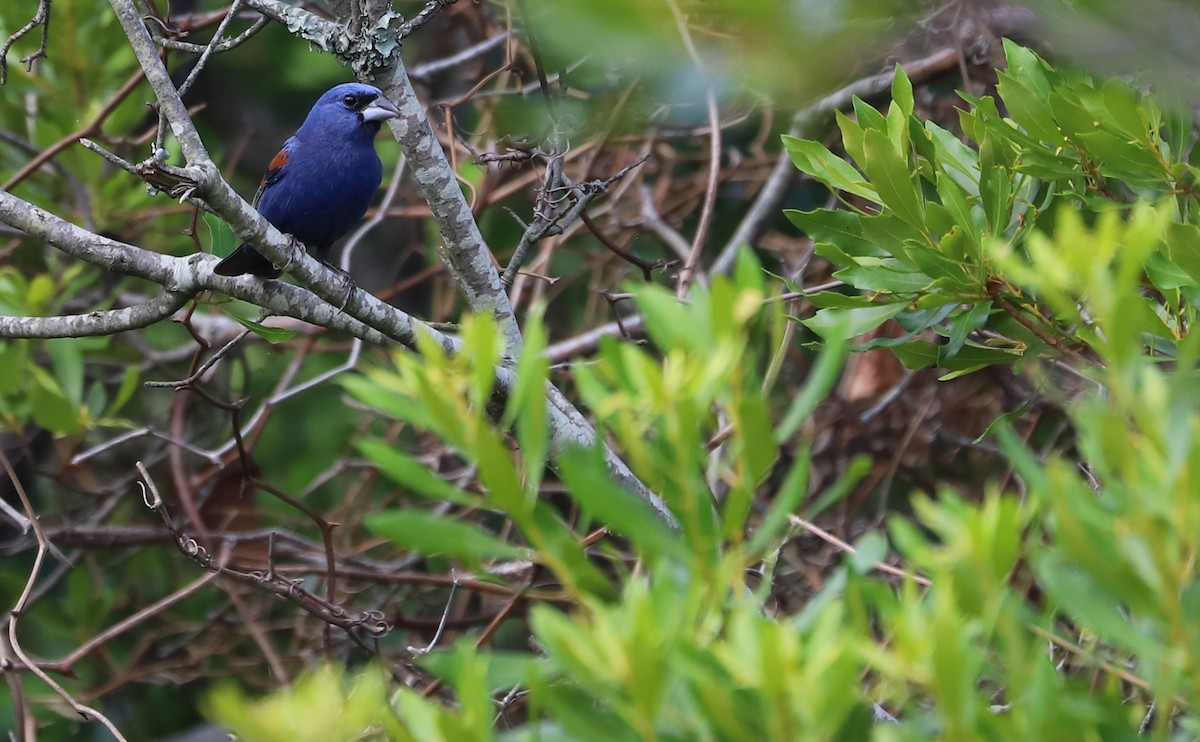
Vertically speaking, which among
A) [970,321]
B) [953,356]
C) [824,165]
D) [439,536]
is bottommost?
[953,356]

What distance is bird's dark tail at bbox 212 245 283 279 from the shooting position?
277 centimetres

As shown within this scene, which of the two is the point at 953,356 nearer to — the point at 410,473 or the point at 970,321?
the point at 970,321

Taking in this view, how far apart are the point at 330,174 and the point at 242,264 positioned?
4.54ft

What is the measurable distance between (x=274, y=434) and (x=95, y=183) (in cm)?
138

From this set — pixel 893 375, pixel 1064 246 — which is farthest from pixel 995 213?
pixel 893 375

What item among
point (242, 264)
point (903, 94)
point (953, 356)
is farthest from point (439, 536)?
point (242, 264)

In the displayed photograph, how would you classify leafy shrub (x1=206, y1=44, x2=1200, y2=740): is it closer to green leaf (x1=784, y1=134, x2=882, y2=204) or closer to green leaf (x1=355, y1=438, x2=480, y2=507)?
green leaf (x1=355, y1=438, x2=480, y2=507)

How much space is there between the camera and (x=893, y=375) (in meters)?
4.80

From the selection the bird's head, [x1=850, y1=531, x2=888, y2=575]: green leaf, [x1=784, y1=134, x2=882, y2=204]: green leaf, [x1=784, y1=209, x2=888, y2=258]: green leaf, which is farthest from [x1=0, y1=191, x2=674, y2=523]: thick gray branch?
the bird's head

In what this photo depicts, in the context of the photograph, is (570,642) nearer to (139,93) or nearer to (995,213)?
(995,213)

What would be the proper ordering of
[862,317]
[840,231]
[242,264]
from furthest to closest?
[242,264] < [840,231] < [862,317]

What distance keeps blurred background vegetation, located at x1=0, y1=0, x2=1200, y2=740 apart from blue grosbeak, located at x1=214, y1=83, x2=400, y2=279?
37cm

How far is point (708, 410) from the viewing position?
131cm

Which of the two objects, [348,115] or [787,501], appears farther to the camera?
[348,115]
